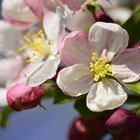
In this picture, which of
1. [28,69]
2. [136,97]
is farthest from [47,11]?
[136,97]

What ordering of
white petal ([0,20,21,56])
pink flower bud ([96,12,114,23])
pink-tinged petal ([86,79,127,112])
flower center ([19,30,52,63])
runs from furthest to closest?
Answer: white petal ([0,20,21,56]) → flower center ([19,30,52,63]) → pink flower bud ([96,12,114,23]) → pink-tinged petal ([86,79,127,112])

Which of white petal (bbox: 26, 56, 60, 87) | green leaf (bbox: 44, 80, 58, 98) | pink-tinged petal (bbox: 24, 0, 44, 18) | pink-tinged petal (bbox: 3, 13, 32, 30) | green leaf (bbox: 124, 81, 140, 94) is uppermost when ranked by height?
pink-tinged petal (bbox: 24, 0, 44, 18)

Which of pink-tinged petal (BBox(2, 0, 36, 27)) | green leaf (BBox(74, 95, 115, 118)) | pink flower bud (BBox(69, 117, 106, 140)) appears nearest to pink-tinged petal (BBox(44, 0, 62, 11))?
pink-tinged petal (BBox(2, 0, 36, 27))

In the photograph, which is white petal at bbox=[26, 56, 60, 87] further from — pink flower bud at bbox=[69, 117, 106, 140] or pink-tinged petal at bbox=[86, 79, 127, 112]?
pink flower bud at bbox=[69, 117, 106, 140]

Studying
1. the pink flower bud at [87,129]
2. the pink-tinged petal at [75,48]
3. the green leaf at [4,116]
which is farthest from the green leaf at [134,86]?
the green leaf at [4,116]

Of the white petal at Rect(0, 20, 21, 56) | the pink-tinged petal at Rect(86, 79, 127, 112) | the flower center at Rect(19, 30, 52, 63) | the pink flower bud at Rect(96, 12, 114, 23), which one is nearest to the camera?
the pink-tinged petal at Rect(86, 79, 127, 112)

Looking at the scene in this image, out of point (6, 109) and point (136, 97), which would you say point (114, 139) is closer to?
point (136, 97)

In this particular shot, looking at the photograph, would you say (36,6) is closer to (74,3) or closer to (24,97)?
(74,3)
